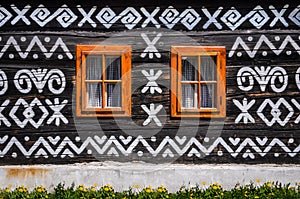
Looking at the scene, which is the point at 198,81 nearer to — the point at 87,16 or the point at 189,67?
the point at 189,67

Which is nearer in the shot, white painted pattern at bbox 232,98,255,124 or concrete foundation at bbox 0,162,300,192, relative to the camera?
concrete foundation at bbox 0,162,300,192

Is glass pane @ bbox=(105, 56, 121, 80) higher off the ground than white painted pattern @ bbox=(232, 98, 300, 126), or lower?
higher

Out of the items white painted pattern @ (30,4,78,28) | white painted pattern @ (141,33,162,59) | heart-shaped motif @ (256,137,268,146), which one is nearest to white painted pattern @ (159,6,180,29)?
white painted pattern @ (141,33,162,59)

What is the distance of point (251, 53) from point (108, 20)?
2.21m

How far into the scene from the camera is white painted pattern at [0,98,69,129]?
348 inches

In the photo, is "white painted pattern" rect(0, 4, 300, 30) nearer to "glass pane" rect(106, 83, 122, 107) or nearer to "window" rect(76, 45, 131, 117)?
"window" rect(76, 45, 131, 117)

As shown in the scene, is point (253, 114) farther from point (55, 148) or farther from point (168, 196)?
point (55, 148)

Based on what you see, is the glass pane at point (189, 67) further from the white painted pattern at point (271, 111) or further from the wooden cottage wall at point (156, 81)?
the white painted pattern at point (271, 111)

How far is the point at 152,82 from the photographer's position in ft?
29.0

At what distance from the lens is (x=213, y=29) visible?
885 cm

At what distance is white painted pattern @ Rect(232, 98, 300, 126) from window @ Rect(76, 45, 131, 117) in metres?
1.69

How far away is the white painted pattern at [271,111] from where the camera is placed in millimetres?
8836

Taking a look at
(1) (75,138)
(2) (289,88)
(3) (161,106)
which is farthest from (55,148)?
(2) (289,88)

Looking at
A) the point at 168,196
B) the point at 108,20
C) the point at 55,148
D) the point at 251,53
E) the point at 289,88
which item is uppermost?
the point at 108,20
